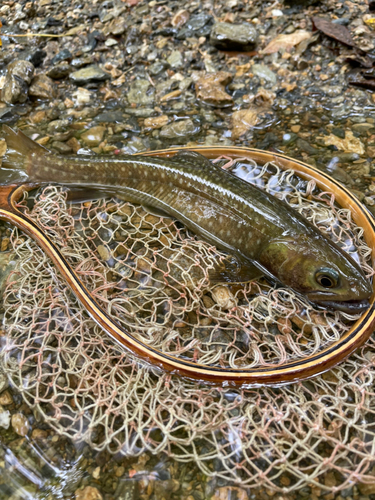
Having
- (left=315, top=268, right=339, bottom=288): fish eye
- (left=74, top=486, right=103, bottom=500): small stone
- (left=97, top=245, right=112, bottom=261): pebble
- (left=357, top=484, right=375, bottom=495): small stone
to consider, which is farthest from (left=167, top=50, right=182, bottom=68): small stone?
(left=357, top=484, right=375, bottom=495): small stone

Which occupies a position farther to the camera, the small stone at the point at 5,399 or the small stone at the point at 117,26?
the small stone at the point at 117,26

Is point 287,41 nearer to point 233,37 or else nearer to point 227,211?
point 233,37

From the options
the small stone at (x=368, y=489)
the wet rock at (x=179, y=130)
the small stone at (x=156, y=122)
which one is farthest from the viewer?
the small stone at (x=156, y=122)

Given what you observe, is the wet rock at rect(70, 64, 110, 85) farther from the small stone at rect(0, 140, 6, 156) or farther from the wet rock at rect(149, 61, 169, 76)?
the small stone at rect(0, 140, 6, 156)

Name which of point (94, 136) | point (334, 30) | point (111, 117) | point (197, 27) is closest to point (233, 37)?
point (197, 27)

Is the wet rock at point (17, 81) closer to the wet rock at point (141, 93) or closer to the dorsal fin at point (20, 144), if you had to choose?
→ the wet rock at point (141, 93)

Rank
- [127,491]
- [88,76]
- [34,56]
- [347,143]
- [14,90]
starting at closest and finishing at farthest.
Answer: [127,491] < [347,143] < [14,90] < [88,76] < [34,56]

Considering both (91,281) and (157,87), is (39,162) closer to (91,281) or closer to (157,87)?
(91,281)

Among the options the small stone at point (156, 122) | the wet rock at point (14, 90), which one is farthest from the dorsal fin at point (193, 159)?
the wet rock at point (14, 90)
